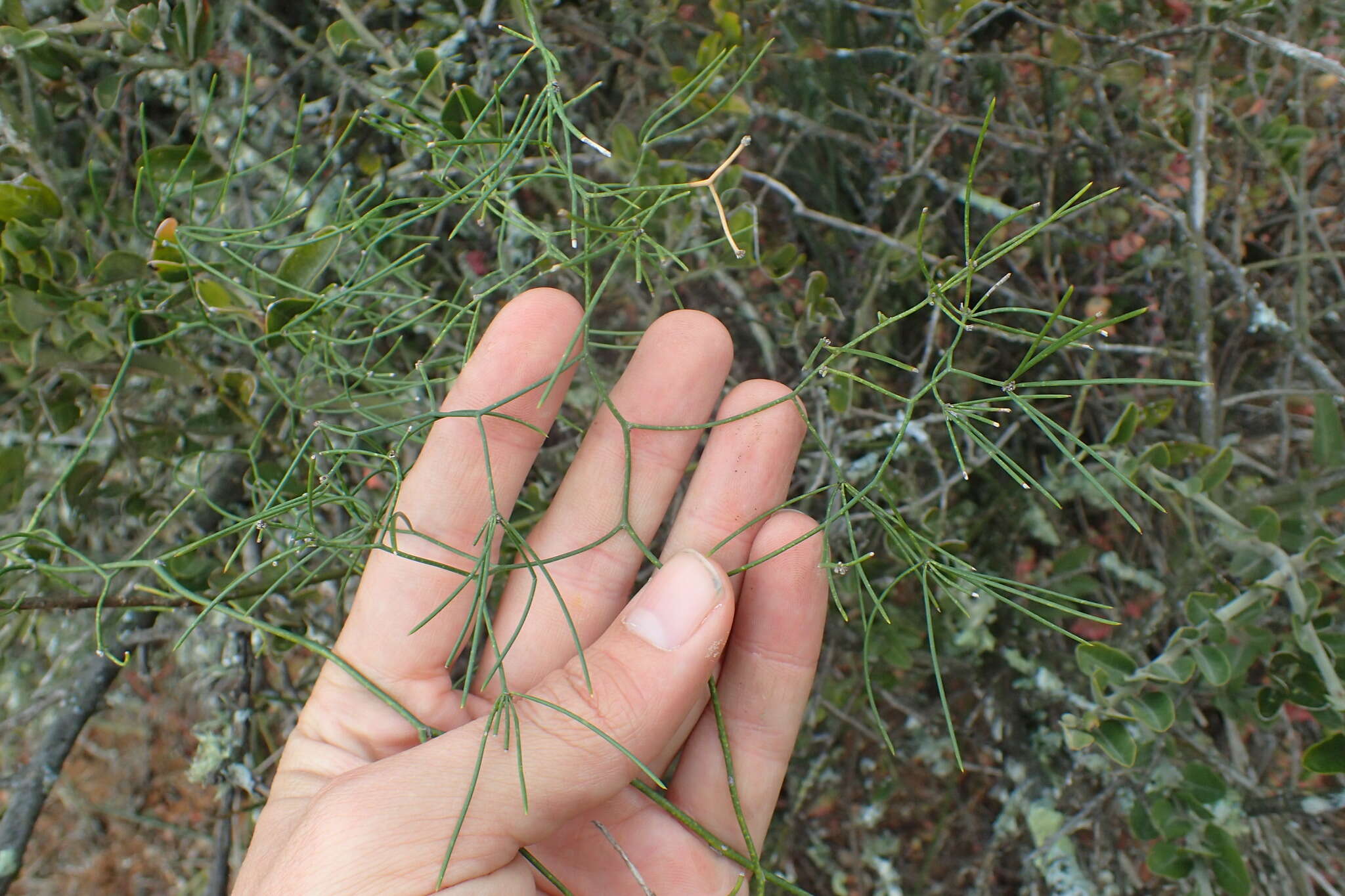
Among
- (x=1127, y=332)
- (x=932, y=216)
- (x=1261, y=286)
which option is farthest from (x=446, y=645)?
(x=1261, y=286)

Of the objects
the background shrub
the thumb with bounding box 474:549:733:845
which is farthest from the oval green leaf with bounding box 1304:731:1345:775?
the thumb with bounding box 474:549:733:845

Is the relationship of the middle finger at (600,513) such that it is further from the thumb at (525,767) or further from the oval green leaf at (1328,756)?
the oval green leaf at (1328,756)

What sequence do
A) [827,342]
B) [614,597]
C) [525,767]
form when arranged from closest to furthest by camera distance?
[525,767], [827,342], [614,597]

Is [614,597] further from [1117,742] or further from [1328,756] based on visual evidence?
[1328,756]

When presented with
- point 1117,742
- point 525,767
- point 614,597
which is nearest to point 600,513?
point 614,597

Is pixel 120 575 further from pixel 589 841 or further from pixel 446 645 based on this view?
pixel 589 841

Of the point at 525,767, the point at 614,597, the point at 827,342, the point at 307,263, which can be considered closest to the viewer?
the point at 525,767

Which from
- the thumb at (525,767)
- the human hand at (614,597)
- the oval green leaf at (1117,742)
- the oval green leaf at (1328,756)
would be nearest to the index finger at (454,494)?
the human hand at (614,597)
